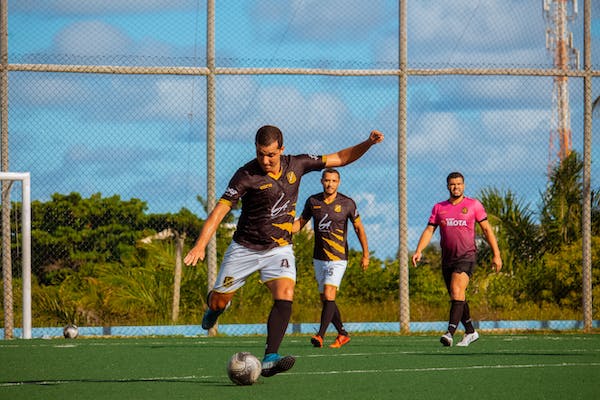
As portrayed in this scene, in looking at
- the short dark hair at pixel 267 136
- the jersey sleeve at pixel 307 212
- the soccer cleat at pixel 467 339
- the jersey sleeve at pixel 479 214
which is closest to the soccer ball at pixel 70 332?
the jersey sleeve at pixel 307 212

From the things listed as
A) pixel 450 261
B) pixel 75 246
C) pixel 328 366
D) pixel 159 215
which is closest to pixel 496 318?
pixel 450 261

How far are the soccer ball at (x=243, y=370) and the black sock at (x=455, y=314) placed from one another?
481cm

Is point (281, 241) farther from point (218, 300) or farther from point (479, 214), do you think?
point (479, 214)

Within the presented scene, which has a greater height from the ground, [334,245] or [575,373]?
[334,245]

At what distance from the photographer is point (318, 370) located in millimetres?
8758

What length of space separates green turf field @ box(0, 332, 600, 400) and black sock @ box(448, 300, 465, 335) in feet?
0.97

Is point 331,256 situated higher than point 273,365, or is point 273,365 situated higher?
point 331,256

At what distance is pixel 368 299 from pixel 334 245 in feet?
12.3

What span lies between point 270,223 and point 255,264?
0.33 meters

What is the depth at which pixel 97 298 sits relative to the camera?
1532 cm

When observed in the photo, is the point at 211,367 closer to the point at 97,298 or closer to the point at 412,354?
the point at 412,354

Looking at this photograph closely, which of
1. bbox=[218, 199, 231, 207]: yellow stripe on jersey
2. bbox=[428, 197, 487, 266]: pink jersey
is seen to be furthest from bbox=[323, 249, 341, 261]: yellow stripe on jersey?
bbox=[218, 199, 231, 207]: yellow stripe on jersey

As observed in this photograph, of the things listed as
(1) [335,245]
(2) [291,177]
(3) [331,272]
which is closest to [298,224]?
(1) [335,245]

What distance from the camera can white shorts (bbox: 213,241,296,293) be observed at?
795 centimetres
